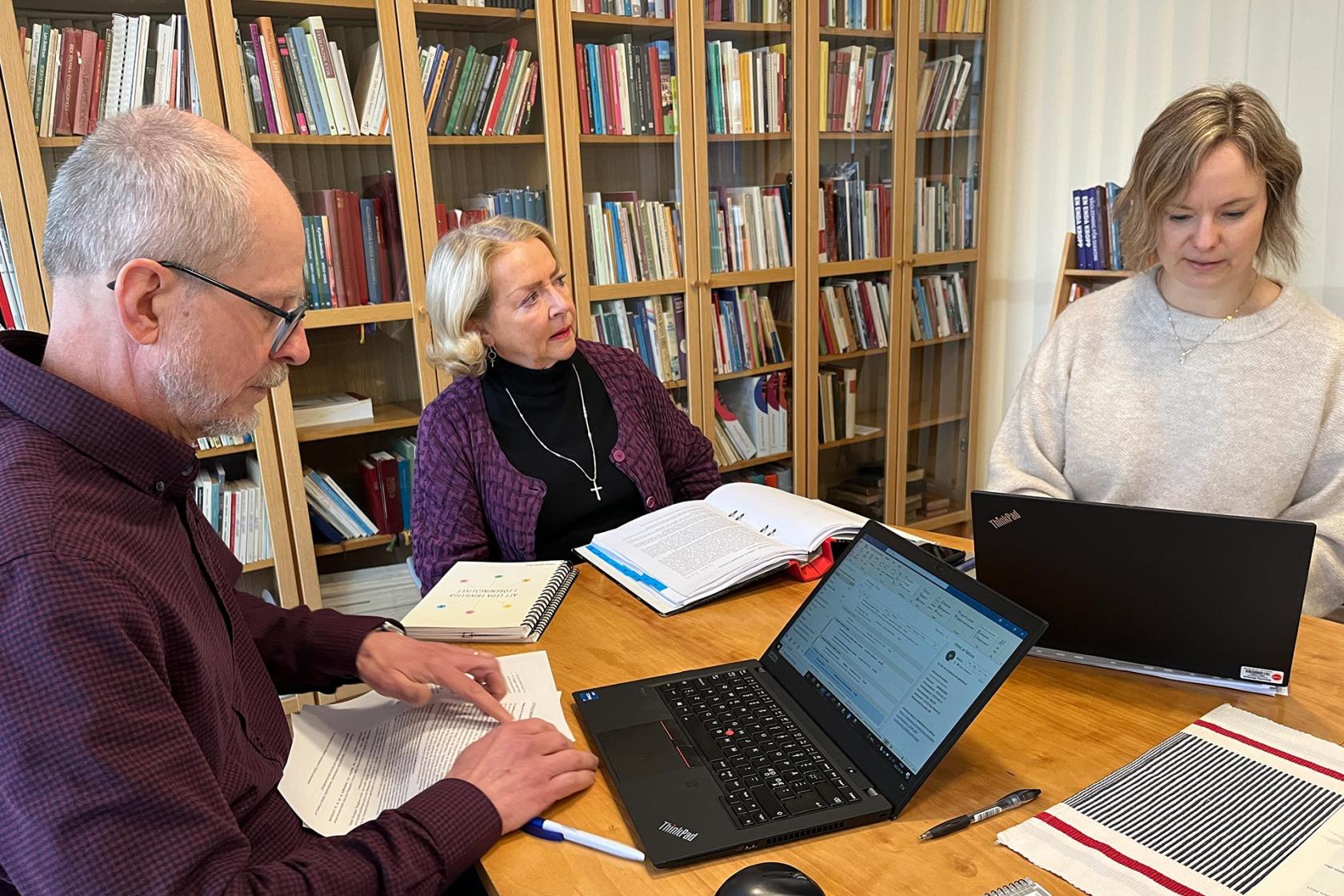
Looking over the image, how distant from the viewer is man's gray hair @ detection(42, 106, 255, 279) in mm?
859

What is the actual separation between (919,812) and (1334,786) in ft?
1.32

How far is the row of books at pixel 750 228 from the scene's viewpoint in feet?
10.0

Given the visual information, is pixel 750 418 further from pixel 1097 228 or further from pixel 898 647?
pixel 898 647

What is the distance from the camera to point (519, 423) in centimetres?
199

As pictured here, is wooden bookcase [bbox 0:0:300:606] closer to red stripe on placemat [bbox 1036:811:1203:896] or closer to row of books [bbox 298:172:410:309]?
row of books [bbox 298:172:410:309]

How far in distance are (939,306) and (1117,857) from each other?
9.85ft

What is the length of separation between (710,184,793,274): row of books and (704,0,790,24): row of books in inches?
20.3

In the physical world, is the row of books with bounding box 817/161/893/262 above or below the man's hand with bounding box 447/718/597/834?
above

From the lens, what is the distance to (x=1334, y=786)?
89 centimetres

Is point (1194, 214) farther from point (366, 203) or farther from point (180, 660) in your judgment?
point (366, 203)

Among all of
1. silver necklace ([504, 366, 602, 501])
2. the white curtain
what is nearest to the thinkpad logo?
silver necklace ([504, 366, 602, 501])

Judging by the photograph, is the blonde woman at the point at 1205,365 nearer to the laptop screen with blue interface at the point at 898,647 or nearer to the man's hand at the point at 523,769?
the laptop screen with blue interface at the point at 898,647

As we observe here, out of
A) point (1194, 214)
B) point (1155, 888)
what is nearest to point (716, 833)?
point (1155, 888)

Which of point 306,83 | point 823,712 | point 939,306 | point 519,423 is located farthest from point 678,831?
point 939,306
